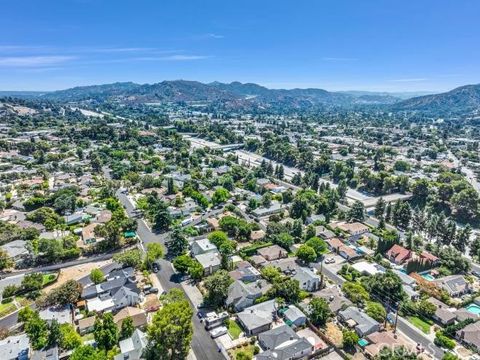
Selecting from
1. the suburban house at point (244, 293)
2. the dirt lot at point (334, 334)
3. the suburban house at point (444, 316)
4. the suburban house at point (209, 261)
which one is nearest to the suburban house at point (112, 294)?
the suburban house at point (209, 261)

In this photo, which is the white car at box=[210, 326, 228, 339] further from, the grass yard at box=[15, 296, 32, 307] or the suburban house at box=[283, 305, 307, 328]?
the grass yard at box=[15, 296, 32, 307]

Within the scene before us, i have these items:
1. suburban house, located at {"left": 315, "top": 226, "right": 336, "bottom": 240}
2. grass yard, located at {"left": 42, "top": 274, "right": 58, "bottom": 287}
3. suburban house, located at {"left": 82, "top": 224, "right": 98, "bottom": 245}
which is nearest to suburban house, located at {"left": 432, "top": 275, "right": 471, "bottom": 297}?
suburban house, located at {"left": 315, "top": 226, "right": 336, "bottom": 240}

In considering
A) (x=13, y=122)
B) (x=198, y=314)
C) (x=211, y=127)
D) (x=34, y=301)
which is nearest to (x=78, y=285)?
(x=34, y=301)

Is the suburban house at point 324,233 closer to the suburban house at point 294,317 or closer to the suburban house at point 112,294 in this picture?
the suburban house at point 294,317

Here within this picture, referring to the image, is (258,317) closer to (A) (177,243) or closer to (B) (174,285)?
(B) (174,285)

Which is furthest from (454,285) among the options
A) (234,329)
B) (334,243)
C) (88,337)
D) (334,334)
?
(88,337)

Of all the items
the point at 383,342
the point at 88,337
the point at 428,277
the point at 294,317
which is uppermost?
the point at 294,317
